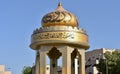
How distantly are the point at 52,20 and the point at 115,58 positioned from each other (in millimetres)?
33305

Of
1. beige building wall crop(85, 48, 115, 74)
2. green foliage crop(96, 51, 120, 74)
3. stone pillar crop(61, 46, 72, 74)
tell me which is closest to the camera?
stone pillar crop(61, 46, 72, 74)

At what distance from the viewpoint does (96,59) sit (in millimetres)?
69188

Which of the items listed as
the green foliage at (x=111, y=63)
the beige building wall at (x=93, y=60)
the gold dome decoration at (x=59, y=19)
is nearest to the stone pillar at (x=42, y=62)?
the gold dome decoration at (x=59, y=19)

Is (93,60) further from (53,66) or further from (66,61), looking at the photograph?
(66,61)

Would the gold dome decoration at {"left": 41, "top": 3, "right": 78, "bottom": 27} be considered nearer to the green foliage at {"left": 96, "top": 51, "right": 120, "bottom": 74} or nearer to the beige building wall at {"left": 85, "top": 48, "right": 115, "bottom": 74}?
the green foliage at {"left": 96, "top": 51, "right": 120, "bottom": 74}

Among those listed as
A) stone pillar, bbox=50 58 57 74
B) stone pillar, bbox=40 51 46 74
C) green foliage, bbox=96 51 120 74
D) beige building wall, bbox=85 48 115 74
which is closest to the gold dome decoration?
stone pillar, bbox=40 51 46 74

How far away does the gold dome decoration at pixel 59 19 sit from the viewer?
51.9 ft

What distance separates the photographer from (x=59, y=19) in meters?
15.8

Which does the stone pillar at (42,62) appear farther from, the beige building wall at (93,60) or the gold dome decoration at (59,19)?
the beige building wall at (93,60)

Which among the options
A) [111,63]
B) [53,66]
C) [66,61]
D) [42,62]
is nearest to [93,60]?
[111,63]

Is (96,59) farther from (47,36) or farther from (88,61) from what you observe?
(47,36)

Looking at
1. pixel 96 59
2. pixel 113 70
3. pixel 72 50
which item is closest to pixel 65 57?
pixel 72 50

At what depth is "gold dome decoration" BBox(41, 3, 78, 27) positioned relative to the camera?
15805mm

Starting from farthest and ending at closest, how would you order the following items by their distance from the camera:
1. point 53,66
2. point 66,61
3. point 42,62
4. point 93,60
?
point 93,60 → point 53,66 → point 42,62 → point 66,61
